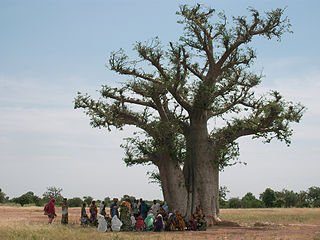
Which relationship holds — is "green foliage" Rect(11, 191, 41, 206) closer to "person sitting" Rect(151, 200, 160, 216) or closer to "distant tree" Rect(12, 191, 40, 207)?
"distant tree" Rect(12, 191, 40, 207)

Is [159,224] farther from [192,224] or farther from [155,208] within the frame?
[155,208]

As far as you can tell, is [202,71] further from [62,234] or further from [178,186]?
[62,234]

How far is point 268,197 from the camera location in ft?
241

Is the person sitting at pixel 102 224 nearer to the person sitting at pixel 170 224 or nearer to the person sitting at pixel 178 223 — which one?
the person sitting at pixel 170 224

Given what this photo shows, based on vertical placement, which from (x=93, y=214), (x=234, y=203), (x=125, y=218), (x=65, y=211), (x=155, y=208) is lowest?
(x=125, y=218)

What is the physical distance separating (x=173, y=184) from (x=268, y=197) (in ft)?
166

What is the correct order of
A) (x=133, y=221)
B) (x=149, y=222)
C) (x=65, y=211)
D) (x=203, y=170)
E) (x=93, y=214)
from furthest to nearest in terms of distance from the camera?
(x=203, y=170) → (x=65, y=211) → (x=93, y=214) → (x=133, y=221) → (x=149, y=222)

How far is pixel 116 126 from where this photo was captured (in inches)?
996

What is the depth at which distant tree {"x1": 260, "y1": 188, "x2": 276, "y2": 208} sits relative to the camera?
71.2 m

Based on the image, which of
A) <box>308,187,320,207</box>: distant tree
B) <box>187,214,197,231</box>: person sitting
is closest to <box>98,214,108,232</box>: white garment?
→ <box>187,214,197,231</box>: person sitting

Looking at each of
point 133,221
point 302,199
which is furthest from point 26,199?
point 133,221

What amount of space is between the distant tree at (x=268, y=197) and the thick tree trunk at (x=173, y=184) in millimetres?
47455

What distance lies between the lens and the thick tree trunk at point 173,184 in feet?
82.2

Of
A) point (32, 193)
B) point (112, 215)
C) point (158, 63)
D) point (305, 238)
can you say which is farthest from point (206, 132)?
point (32, 193)
